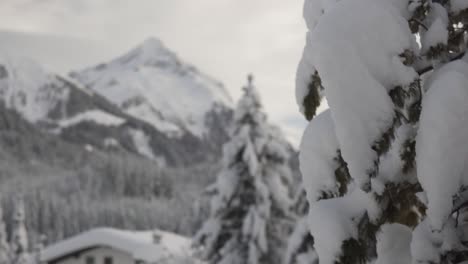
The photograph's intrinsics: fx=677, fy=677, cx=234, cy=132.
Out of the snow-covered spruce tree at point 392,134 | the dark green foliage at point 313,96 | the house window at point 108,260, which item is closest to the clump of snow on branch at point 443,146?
the snow-covered spruce tree at point 392,134

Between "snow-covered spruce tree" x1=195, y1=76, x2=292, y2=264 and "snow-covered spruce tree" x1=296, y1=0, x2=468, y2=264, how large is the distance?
56.1 ft

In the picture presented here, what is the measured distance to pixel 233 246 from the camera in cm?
2028

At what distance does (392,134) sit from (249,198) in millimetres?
18158

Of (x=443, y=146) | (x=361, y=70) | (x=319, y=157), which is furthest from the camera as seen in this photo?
(x=319, y=157)

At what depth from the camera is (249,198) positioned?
20.6 metres

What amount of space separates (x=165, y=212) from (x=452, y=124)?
14926 centimetres

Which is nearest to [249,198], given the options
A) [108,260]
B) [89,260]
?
[108,260]

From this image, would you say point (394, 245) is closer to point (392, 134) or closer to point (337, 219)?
point (337, 219)

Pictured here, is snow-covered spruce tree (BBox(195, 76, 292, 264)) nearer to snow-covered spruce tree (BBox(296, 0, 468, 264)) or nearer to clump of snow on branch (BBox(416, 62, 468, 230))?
snow-covered spruce tree (BBox(296, 0, 468, 264))

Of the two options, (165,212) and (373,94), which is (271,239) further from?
(165,212)

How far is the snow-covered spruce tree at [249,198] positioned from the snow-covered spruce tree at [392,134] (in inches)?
673

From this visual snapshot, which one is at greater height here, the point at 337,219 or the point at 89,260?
the point at 337,219

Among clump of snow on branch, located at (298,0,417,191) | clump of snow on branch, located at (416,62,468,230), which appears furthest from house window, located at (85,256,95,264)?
clump of snow on branch, located at (416,62,468,230)

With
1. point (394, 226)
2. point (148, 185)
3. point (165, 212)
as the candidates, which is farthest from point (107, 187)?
point (394, 226)
